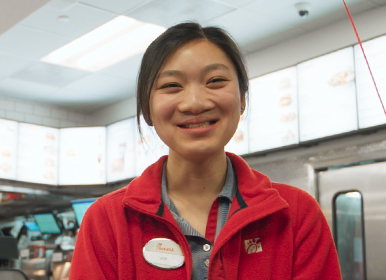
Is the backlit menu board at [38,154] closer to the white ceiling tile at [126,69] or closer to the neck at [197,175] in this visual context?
the white ceiling tile at [126,69]

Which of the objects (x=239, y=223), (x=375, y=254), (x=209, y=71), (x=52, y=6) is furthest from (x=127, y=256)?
(x=52, y=6)

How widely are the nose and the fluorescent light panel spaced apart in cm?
336

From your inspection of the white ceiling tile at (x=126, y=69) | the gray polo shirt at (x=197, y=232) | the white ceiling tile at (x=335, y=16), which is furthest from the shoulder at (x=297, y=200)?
the white ceiling tile at (x=126, y=69)

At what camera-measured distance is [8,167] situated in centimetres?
578

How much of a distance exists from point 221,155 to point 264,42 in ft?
12.3

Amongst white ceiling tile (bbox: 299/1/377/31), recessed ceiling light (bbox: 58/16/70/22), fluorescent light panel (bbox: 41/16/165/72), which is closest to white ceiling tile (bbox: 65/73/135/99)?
fluorescent light panel (bbox: 41/16/165/72)

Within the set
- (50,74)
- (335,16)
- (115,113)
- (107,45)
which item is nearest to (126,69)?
(107,45)

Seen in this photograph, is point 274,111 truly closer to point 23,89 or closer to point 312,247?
point 23,89

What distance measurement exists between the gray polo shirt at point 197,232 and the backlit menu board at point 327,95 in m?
2.88

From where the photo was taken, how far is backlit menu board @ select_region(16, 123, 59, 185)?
591cm

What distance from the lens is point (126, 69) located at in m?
5.22

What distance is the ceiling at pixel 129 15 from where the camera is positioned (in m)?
3.88

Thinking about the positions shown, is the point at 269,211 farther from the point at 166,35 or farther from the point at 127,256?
the point at 166,35

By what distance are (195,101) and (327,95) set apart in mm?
3175
